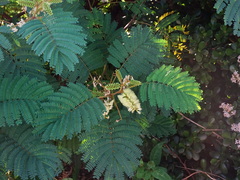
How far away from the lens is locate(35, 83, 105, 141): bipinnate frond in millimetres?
1636

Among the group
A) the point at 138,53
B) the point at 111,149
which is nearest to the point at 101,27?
the point at 138,53

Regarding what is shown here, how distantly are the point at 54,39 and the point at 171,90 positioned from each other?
2.15ft

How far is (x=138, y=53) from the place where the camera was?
6.64 feet

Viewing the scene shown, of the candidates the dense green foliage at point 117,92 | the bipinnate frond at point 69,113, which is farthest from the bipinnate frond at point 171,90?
the bipinnate frond at point 69,113

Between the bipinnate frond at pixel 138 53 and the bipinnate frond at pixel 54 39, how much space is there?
1.59 ft

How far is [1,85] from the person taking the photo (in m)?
1.79

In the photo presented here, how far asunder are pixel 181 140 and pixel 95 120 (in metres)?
1.22

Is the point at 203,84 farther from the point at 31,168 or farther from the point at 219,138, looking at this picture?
the point at 31,168

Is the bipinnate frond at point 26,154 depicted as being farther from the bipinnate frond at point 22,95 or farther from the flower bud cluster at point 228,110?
the flower bud cluster at point 228,110

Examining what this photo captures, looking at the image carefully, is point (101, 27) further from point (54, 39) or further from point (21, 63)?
point (54, 39)

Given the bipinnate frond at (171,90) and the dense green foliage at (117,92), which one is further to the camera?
the bipinnate frond at (171,90)

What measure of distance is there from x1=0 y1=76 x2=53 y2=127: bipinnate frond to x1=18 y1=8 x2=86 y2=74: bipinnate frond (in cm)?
26

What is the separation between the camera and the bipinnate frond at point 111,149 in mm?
1798

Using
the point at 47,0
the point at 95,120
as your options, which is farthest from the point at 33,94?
the point at 47,0
